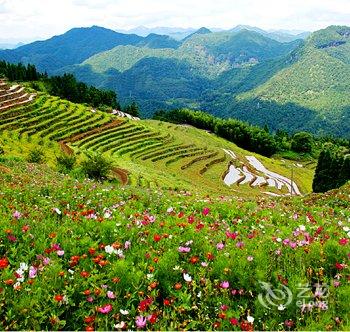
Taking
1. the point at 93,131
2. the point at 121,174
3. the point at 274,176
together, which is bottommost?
the point at 274,176

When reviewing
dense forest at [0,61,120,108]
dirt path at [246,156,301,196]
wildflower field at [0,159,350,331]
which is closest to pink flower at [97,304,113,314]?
wildflower field at [0,159,350,331]

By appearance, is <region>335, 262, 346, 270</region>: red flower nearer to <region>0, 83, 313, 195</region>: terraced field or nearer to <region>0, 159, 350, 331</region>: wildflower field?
<region>0, 159, 350, 331</region>: wildflower field

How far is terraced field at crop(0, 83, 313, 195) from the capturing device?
82000 millimetres

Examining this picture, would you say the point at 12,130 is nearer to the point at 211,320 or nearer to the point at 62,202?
the point at 62,202

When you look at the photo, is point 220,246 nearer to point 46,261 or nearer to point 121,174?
point 46,261

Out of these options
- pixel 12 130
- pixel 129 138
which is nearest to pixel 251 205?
pixel 12 130

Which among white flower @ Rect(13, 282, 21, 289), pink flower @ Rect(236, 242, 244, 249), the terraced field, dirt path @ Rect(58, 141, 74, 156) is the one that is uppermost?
white flower @ Rect(13, 282, 21, 289)

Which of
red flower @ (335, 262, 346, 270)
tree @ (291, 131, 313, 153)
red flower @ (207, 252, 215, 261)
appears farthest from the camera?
tree @ (291, 131, 313, 153)

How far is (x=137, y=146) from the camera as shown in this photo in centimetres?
9488

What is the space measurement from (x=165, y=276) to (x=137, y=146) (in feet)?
293

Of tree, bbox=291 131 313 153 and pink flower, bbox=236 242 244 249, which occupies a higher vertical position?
pink flower, bbox=236 242 244 249

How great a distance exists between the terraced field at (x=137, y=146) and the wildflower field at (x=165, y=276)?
200 feet

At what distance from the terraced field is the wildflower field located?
6110 cm

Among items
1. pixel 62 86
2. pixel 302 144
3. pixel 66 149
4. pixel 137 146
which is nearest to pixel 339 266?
pixel 66 149
